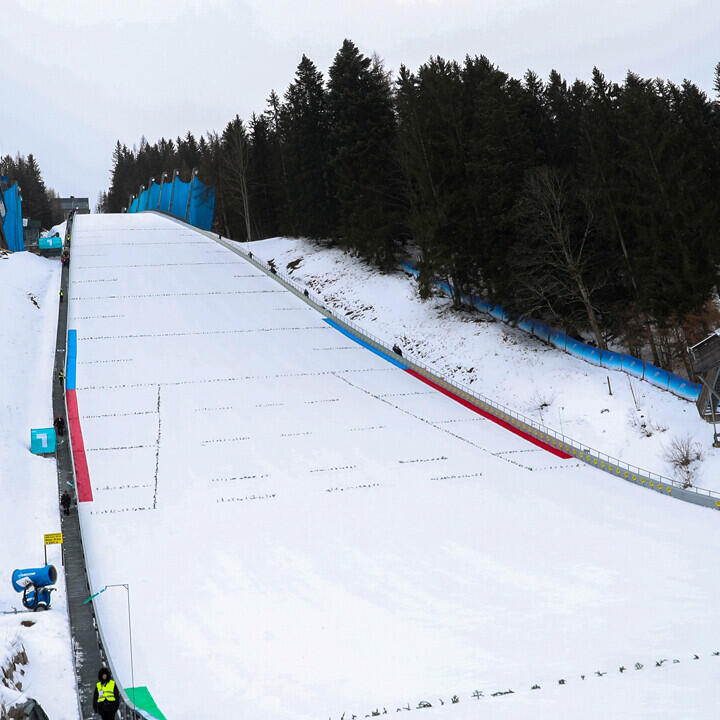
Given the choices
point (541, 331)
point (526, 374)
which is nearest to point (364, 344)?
point (541, 331)

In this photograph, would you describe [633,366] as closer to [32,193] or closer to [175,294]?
[175,294]

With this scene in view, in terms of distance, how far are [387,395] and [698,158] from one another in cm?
1393

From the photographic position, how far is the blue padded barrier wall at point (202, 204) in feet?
229

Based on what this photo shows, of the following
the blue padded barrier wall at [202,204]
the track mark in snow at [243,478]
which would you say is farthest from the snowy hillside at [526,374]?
the blue padded barrier wall at [202,204]

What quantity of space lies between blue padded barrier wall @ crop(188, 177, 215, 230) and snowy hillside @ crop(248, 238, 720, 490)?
2932 centimetres

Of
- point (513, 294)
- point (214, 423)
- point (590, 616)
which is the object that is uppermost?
point (513, 294)

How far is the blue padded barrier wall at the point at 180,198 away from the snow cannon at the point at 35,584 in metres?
61.5

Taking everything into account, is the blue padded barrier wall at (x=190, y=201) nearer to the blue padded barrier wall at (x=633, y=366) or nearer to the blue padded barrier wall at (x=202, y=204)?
the blue padded barrier wall at (x=202, y=204)

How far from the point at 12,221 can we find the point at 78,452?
3229 centimetres

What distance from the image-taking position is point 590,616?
1398 centimetres

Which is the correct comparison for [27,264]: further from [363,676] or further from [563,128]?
[363,676]

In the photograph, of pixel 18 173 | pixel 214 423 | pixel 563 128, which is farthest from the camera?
pixel 18 173

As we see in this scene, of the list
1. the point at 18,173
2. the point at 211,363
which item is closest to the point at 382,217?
the point at 211,363

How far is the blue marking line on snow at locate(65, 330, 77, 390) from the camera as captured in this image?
91.5 ft
